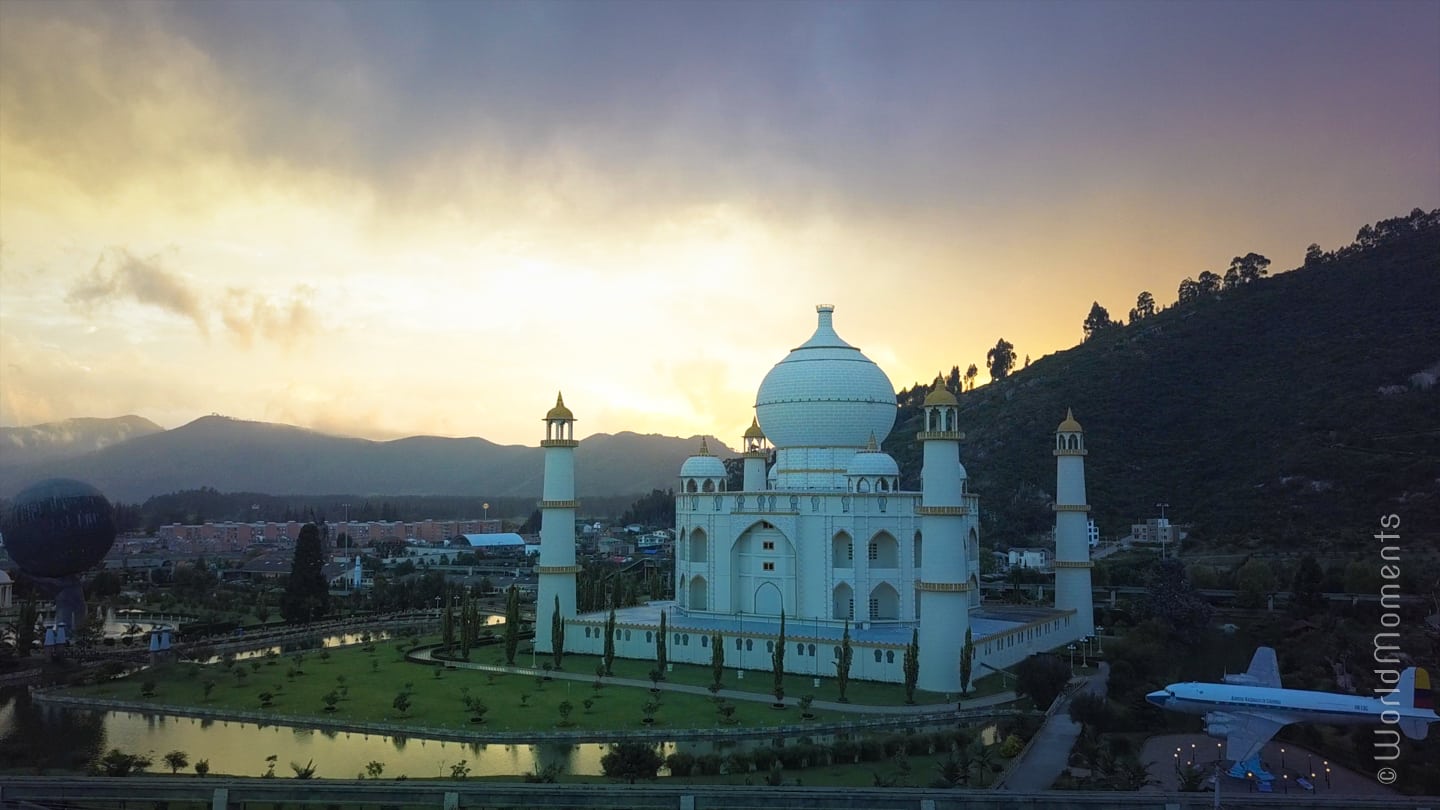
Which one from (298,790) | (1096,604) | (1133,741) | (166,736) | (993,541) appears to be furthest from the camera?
(993,541)

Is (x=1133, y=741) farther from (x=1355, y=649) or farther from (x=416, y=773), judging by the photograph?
(x=416, y=773)

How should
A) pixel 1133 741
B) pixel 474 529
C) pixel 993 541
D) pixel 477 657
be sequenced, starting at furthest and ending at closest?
pixel 474 529
pixel 993 541
pixel 477 657
pixel 1133 741

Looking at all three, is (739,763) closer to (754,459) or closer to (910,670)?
(910,670)

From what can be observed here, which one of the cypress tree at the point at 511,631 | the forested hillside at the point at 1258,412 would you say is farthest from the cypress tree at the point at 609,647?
the forested hillside at the point at 1258,412

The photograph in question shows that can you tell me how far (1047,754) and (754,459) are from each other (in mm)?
22604

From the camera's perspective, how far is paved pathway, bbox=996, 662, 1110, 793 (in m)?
22.8

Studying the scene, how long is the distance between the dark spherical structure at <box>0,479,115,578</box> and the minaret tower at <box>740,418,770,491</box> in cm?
3296

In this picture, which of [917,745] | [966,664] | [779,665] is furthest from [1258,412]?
[917,745]

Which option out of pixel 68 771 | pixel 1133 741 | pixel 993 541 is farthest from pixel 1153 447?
pixel 68 771

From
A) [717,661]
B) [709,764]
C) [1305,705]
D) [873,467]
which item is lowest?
[709,764]

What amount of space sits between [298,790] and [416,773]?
460 cm

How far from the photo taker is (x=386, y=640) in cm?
4716

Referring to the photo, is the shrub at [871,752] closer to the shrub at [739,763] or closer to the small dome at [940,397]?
the shrub at [739,763]

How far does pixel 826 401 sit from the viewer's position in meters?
43.7
